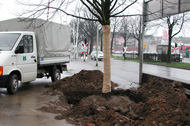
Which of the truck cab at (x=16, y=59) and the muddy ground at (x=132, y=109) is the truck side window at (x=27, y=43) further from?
the muddy ground at (x=132, y=109)

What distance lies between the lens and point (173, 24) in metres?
31.4

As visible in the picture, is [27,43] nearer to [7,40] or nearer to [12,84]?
[7,40]

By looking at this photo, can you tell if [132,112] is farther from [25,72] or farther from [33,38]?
[33,38]

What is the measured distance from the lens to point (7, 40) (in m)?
8.31

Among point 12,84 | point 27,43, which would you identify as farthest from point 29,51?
point 12,84

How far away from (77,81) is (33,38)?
262 cm

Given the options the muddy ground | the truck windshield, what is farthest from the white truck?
the muddy ground

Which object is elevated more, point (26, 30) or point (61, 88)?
point (26, 30)

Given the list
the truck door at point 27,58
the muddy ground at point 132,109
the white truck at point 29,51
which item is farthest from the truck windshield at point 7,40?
the muddy ground at point 132,109

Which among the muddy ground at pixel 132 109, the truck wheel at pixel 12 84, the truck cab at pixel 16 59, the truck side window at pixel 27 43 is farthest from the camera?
the truck side window at pixel 27 43

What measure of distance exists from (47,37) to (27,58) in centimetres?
176

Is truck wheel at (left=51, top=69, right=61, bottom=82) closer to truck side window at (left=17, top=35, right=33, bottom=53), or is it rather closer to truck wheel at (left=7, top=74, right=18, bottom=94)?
truck side window at (left=17, top=35, right=33, bottom=53)

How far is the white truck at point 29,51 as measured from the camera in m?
7.83

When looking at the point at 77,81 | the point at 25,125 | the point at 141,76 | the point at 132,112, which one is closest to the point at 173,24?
the point at 141,76
